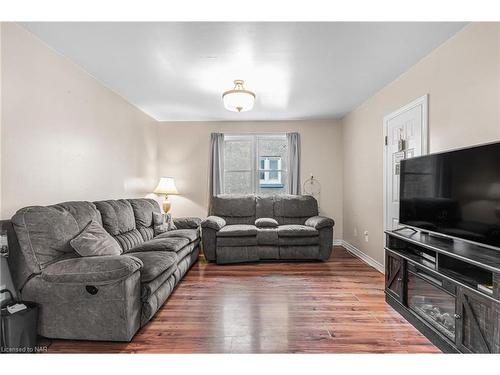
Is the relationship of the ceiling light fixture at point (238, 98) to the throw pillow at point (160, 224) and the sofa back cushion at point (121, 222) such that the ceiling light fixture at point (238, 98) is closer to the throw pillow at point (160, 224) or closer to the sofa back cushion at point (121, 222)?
the sofa back cushion at point (121, 222)

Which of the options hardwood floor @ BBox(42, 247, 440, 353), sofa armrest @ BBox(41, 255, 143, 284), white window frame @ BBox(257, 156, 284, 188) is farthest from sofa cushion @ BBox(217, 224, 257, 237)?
sofa armrest @ BBox(41, 255, 143, 284)

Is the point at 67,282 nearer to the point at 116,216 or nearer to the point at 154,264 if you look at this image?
the point at 154,264

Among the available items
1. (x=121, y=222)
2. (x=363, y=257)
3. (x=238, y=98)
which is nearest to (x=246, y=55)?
(x=238, y=98)

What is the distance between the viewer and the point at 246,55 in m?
2.62

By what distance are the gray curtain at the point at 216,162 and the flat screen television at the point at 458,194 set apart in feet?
11.1

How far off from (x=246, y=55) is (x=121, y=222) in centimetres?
227

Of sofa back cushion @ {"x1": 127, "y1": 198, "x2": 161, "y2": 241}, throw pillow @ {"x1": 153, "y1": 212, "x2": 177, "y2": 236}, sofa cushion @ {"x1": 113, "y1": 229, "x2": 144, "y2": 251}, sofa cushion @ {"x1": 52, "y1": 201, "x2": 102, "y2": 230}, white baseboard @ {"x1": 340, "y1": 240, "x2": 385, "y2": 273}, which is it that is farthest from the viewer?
throw pillow @ {"x1": 153, "y1": 212, "x2": 177, "y2": 236}

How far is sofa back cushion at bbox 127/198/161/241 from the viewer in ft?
11.5

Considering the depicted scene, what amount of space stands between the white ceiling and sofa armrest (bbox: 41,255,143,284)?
187 centimetres

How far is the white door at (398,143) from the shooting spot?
278 cm

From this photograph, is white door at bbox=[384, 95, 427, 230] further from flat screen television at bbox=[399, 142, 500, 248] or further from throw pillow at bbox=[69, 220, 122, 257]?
throw pillow at bbox=[69, 220, 122, 257]

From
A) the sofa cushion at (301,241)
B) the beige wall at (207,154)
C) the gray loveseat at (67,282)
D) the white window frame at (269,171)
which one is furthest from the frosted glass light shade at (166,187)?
the gray loveseat at (67,282)
